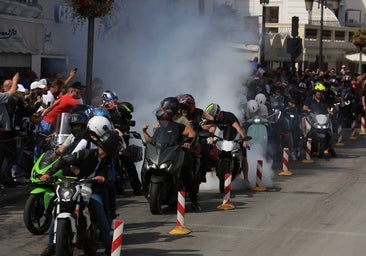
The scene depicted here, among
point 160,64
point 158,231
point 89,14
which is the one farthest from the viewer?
point 160,64

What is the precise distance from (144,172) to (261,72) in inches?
534

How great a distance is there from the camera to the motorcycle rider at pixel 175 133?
12.1 m

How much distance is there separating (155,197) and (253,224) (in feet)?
4.55

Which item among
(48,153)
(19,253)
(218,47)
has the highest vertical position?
(218,47)

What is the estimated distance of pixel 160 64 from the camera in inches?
944

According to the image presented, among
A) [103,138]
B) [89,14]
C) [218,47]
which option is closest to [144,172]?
[103,138]

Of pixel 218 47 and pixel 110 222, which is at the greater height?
pixel 218 47

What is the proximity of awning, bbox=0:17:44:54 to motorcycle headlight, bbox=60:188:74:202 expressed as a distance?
1291 centimetres

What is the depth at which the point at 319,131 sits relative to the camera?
20500 mm

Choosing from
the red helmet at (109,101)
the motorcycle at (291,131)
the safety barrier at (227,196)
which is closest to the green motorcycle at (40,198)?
the safety barrier at (227,196)

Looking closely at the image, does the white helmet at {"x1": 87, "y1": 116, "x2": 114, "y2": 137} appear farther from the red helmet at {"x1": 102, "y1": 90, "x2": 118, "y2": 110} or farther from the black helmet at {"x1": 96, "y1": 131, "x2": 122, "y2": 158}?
the red helmet at {"x1": 102, "y1": 90, "x2": 118, "y2": 110}

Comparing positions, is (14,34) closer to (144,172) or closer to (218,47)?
(218,47)

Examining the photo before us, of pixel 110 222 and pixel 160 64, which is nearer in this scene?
pixel 110 222

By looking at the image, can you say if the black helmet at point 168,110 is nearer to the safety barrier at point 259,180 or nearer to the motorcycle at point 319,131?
the safety barrier at point 259,180
